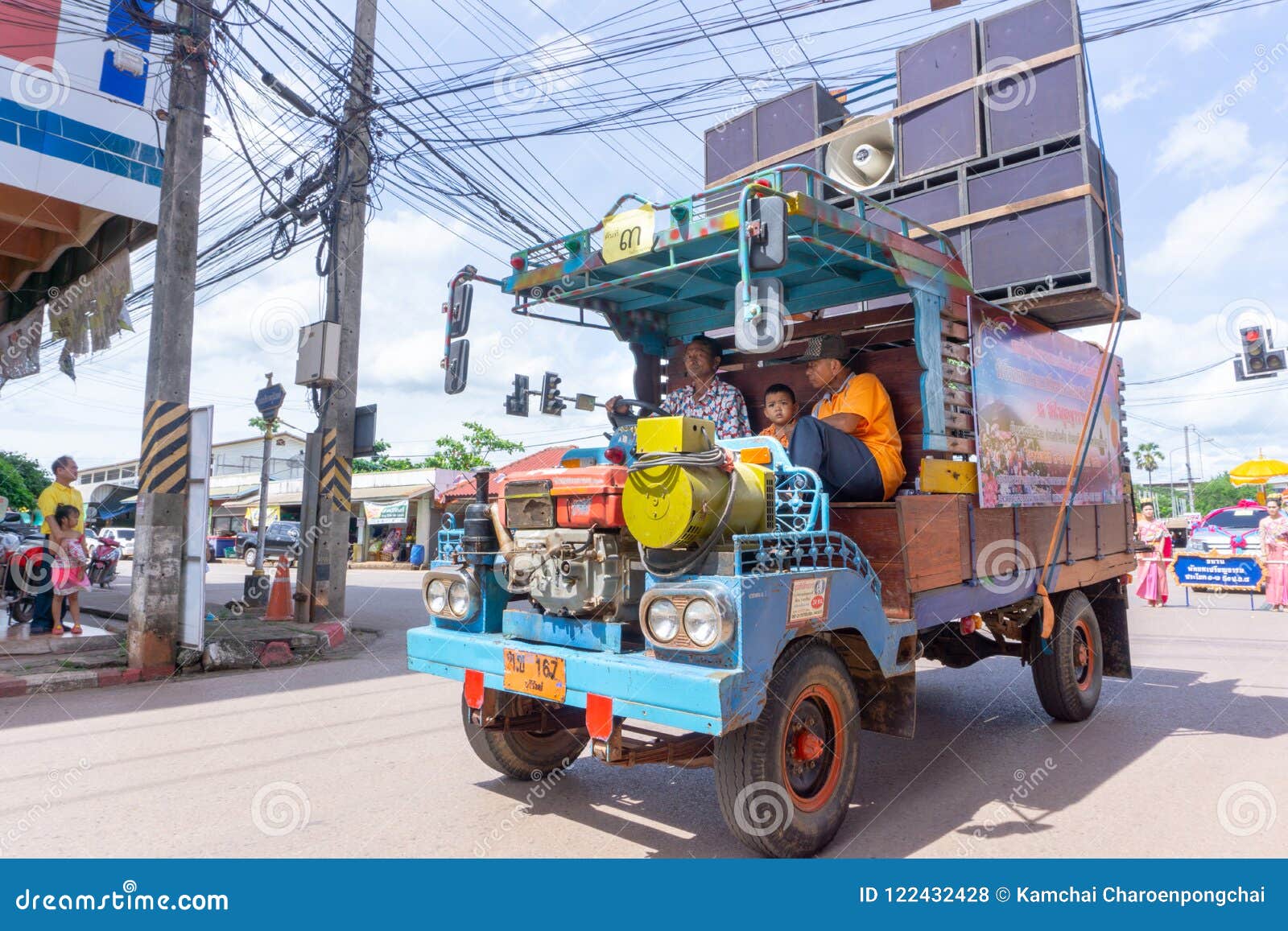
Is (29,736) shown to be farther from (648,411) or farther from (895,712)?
(895,712)

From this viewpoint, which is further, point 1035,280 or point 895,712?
point 1035,280

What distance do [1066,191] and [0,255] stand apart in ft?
39.1

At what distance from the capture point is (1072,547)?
5.56 m

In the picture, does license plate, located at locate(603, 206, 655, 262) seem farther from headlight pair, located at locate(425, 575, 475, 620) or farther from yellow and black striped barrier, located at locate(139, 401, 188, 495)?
yellow and black striped barrier, located at locate(139, 401, 188, 495)

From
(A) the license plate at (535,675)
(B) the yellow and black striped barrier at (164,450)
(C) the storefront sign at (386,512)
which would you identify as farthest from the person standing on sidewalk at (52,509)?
(C) the storefront sign at (386,512)

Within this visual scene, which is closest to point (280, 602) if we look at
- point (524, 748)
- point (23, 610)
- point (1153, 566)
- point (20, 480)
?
point (23, 610)

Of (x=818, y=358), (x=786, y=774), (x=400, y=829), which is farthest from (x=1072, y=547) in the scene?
(x=400, y=829)

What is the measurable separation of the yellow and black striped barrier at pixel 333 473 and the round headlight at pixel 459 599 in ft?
21.7

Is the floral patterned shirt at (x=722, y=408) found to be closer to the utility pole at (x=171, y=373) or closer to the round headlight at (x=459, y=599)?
the round headlight at (x=459, y=599)

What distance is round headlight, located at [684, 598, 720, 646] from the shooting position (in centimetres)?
282

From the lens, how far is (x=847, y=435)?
4.04 metres
